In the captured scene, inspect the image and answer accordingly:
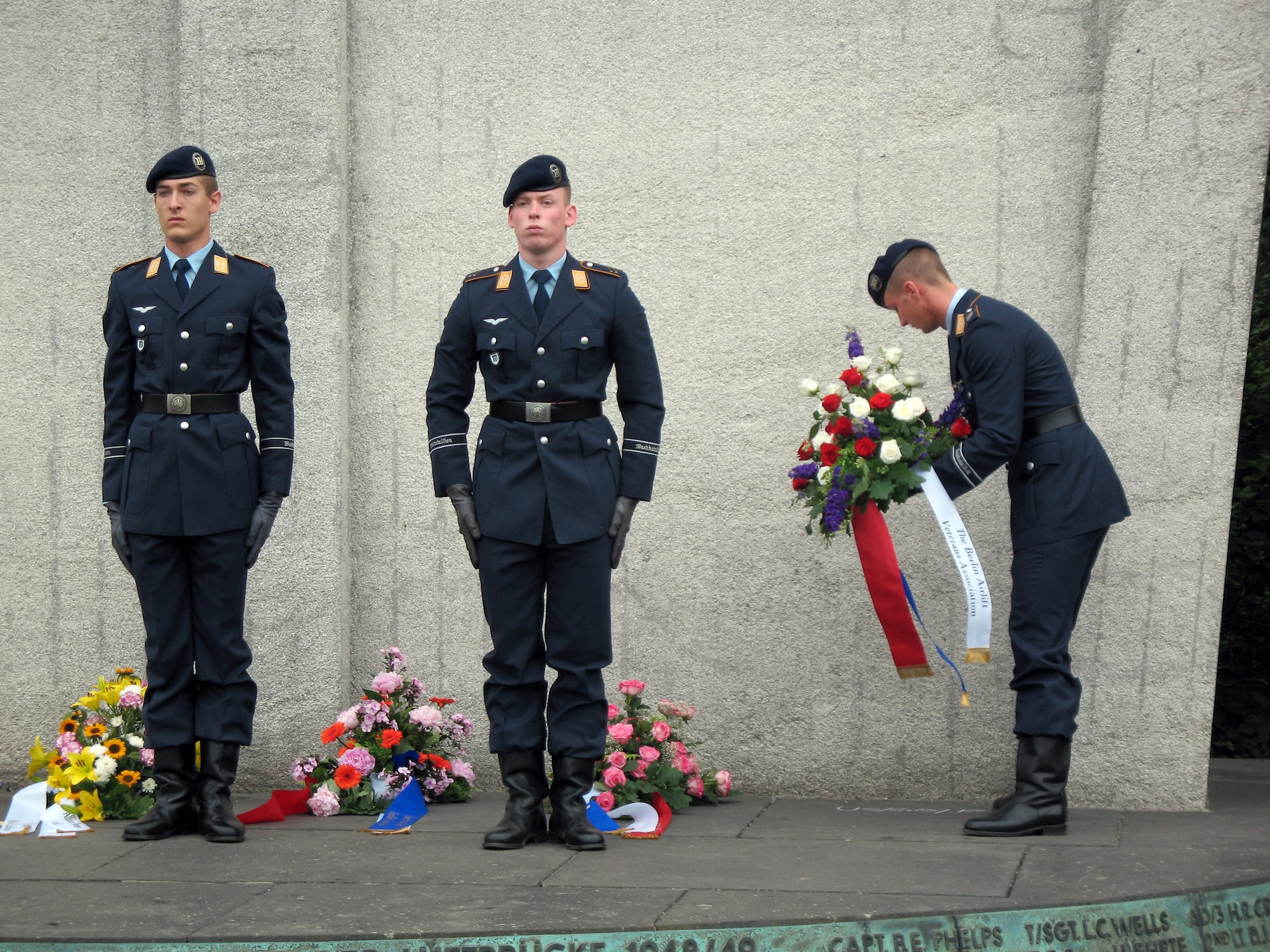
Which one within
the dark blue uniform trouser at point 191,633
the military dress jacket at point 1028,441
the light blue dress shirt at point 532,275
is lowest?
the dark blue uniform trouser at point 191,633

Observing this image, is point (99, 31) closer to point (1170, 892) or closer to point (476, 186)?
point (476, 186)

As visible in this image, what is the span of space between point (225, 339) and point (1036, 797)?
2906 millimetres

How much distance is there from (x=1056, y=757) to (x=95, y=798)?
10.4 ft

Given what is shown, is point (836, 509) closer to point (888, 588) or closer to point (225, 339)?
point (888, 588)

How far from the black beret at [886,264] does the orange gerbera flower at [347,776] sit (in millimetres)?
2420

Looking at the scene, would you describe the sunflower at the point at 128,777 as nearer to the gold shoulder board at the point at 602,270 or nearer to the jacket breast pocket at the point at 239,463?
the jacket breast pocket at the point at 239,463

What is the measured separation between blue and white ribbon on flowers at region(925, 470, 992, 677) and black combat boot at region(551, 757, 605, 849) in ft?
4.07

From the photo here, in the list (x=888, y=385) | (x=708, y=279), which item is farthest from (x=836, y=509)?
(x=708, y=279)

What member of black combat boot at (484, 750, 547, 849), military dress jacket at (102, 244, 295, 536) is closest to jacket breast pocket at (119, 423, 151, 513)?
military dress jacket at (102, 244, 295, 536)

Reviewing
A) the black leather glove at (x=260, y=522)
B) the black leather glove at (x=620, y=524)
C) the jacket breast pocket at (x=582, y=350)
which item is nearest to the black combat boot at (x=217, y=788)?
the black leather glove at (x=260, y=522)

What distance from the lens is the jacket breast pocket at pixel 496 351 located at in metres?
4.32

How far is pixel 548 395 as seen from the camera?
4.32 m

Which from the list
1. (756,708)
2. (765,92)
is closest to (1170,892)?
(756,708)

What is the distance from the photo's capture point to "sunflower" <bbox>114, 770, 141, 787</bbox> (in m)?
4.91
